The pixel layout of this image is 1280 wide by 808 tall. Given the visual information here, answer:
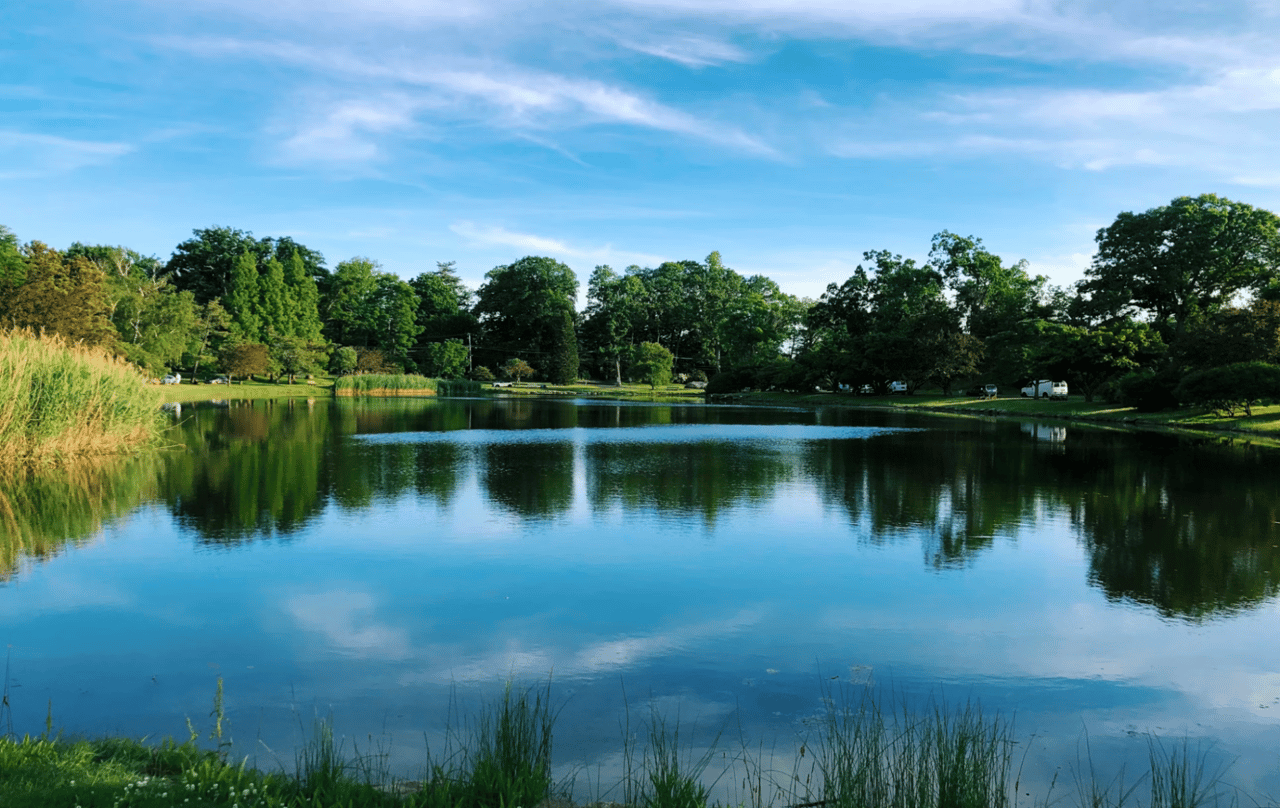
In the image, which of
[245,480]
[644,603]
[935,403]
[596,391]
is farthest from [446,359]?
[644,603]

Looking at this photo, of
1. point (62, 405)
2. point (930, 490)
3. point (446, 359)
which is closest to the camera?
point (930, 490)

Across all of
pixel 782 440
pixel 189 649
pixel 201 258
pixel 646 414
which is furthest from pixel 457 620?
pixel 201 258

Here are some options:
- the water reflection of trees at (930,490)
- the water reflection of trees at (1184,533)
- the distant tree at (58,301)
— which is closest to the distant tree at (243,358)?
the distant tree at (58,301)

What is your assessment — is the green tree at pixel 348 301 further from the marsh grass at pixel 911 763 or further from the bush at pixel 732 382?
the marsh grass at pixel 911 763

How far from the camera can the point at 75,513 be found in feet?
45.9

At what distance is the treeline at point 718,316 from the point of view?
4056 cm

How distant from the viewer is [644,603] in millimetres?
9242

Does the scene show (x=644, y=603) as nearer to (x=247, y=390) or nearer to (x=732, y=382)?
(x=247, y=390)

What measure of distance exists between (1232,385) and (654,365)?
5694 centimetres

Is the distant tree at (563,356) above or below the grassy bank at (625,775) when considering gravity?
above

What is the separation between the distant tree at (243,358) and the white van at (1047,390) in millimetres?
56805

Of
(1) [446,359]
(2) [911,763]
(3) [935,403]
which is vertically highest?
(1) [446,359]

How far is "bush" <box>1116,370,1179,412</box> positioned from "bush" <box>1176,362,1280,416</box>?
388cm

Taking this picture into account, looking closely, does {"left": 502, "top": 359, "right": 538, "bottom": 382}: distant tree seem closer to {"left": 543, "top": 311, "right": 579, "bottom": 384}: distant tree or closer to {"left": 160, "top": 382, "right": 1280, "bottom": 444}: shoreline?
{"left": 160, "top": 382, "right": 1280, "bottom": 444}: shoreline
